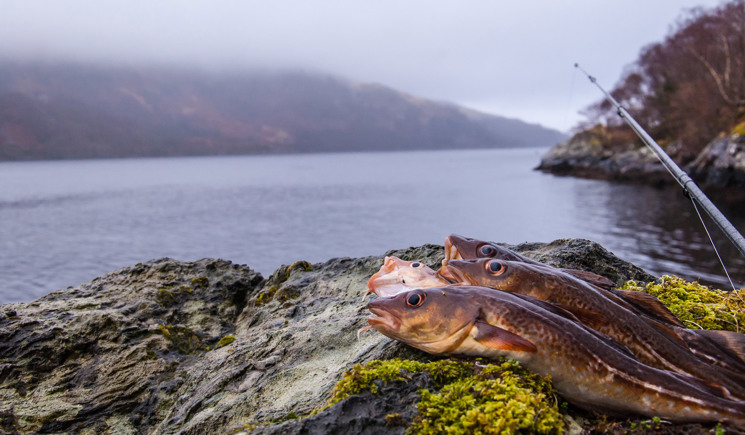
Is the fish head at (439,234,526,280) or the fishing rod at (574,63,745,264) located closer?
the fishing rod at (574,63,745,264)

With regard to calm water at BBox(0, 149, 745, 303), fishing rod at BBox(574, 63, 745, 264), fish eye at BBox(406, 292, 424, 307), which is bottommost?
calm water at BBox(0, 149, 745, 303)

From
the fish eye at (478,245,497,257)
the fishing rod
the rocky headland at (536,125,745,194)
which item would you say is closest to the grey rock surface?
the rocky headland at (536,125,745,194)

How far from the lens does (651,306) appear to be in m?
3.68

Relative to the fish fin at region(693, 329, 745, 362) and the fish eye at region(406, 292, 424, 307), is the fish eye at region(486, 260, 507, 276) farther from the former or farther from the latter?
the fish fin at region(693, 329, 745, 362)

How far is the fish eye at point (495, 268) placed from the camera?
11.8 ft

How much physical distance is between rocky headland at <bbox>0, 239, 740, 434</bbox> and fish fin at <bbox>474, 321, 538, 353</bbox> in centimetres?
31

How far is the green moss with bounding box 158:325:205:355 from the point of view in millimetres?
5586

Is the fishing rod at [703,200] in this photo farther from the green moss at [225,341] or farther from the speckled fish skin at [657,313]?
the green moss at [225,341]

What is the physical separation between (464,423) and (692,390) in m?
1.33

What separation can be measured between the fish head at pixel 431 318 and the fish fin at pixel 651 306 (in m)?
1.49

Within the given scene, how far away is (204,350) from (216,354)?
0.66 meters

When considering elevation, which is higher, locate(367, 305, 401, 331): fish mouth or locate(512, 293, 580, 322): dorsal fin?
locate(512, 293, 580, 322): dorsal fin

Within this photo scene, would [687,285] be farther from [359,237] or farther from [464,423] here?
[359,237]

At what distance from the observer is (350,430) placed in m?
2.72
